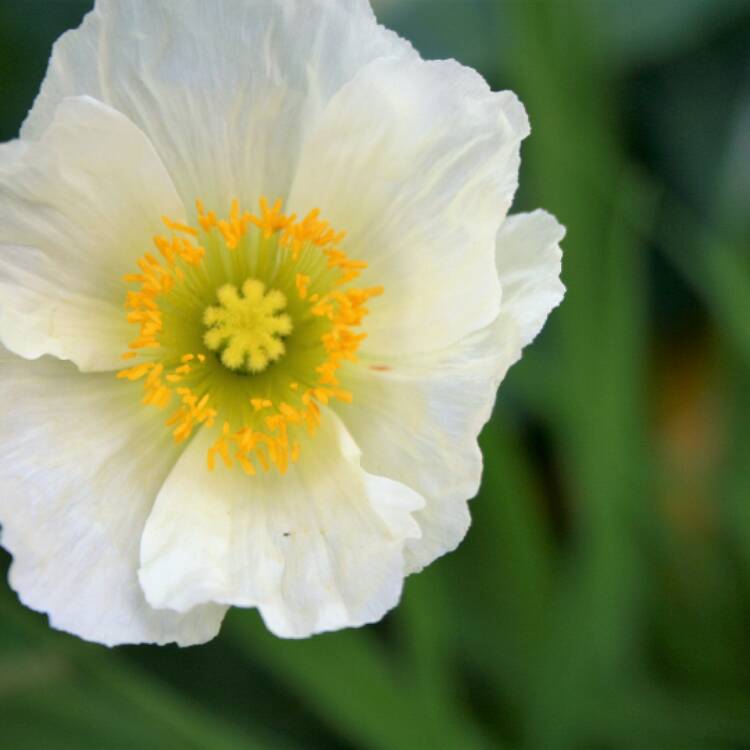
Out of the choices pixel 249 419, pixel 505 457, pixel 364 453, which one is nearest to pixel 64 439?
pixel 249 419

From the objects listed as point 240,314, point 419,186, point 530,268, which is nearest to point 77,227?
point 240,314

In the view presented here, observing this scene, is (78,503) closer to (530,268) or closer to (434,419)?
(434,419)

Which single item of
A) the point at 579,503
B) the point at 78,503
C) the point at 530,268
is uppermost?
the point at 530,268

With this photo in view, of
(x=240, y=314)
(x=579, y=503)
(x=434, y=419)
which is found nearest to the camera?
(x=434, y=419)

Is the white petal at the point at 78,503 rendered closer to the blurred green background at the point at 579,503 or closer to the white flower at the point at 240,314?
the white flower at the point at 240,314

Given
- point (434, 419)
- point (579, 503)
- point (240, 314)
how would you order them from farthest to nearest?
point (579, 503), point (240, 314), point (434, 419)

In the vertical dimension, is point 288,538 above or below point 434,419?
below

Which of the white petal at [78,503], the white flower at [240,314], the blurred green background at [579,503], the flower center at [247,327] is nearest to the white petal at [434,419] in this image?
the white flower at [240,314]

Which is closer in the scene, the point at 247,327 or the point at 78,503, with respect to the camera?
the point at 78,503
